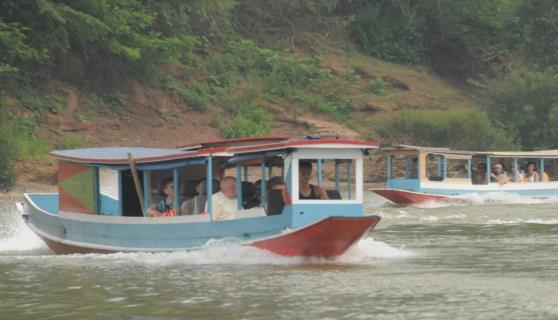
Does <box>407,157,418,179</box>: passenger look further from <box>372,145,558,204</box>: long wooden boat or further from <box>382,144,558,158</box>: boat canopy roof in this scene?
<box>382,144,558,158</box>: boat canopy roof

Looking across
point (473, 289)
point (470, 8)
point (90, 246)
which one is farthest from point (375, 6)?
point (473, 289)

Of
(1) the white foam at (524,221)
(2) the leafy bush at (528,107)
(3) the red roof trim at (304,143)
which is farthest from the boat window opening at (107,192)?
(2) the leafy bush at (528,107)

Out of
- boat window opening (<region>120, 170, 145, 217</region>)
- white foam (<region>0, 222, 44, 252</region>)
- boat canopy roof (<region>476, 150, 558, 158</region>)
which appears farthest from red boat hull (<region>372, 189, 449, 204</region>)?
boat window opening (<region>120, 170, 145, 217</region>)

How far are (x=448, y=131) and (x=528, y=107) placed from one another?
393 centimetres

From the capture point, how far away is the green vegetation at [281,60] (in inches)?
1688

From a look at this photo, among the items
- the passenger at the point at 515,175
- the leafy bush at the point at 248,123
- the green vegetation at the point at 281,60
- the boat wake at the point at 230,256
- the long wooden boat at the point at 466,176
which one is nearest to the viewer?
the boat wake at the point at 230,256

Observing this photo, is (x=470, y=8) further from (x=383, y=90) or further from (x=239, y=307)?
(x=239, y=307)

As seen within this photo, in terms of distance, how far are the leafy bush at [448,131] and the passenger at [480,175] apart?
8.16 meters

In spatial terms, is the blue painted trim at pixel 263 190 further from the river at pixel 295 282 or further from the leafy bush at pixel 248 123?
the leafy bush at pixel 248 123

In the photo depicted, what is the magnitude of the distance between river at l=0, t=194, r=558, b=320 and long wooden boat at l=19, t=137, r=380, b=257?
0.27 m

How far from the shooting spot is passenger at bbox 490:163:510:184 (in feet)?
130

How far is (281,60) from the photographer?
176ft

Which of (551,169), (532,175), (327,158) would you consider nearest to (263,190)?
(327,158)

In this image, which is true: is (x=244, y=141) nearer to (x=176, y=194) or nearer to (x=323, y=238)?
(x=176, y=194)
